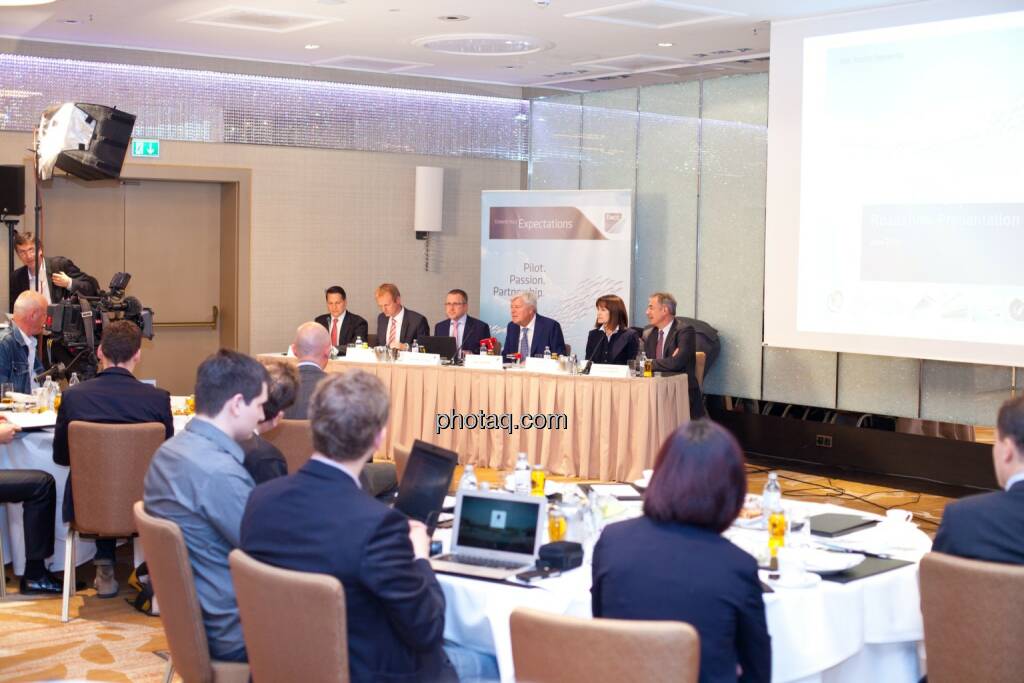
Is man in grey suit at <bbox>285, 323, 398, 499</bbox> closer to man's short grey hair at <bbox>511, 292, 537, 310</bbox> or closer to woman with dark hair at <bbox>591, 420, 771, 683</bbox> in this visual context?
woman with dark hair at <bbox>591, 420, 771, 683</bbox>

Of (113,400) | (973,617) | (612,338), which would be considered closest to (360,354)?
(612,338)

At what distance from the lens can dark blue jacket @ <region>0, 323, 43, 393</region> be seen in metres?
6.69

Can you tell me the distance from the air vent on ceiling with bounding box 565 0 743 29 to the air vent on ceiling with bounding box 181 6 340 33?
6.24 feet

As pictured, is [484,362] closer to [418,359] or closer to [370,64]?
[418,359]

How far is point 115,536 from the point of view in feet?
16.4

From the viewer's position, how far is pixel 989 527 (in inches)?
119

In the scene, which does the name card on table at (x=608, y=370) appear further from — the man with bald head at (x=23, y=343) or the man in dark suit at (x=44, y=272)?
the man with bald head at (x=23, y=343)

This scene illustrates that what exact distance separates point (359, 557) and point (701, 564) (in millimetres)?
755

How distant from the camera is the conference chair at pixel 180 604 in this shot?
308 centimetres

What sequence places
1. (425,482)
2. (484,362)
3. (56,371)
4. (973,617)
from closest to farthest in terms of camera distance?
(973,617) < (425,482) < (56,371) < (484,362)

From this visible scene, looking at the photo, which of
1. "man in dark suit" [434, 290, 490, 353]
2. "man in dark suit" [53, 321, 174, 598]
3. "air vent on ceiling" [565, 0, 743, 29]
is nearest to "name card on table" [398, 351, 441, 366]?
"man in dark suit" [434, 290, 490, 353]

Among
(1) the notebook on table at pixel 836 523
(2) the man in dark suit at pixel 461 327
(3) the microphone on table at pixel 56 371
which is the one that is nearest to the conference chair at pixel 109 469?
(3) the microphone on table at pixel 56 371

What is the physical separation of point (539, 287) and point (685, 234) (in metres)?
1.43

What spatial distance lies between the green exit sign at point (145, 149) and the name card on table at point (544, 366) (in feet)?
12.7
